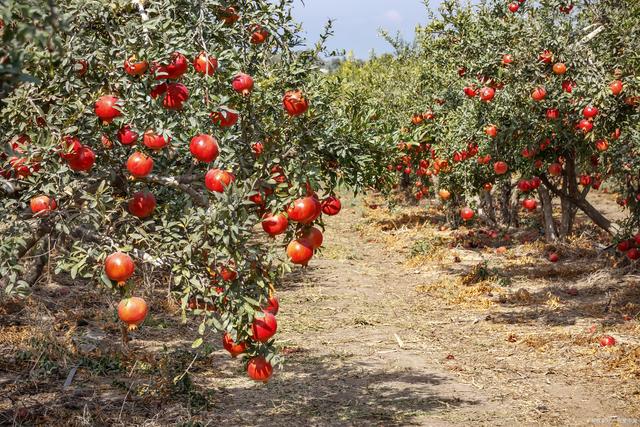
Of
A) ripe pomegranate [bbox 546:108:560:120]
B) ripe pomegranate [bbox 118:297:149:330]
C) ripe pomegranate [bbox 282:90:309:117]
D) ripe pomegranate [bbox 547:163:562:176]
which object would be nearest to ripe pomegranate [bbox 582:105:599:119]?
ripe pomegranate [bbox 546:108:560:120]

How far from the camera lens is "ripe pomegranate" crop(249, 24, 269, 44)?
5.01 meters

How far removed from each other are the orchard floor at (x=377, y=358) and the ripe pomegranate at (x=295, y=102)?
7.37 feet

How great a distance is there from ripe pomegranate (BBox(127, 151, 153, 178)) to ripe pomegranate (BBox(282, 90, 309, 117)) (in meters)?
0.97

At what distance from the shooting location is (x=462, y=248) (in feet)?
53.2

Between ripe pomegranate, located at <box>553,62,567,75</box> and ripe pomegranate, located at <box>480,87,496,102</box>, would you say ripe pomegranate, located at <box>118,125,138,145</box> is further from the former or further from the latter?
ripe pomegranate, located at <box>480,87,496,102</box>

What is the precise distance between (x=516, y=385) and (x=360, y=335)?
2776 mm

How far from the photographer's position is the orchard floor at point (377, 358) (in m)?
6.97

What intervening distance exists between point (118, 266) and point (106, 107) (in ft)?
3.07

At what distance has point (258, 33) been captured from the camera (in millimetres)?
5023

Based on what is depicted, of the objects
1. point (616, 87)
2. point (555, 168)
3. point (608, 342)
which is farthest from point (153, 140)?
point (555, 168)

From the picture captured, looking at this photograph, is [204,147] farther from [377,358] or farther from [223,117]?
[377,358]

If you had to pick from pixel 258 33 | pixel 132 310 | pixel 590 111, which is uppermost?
pixel 258 33

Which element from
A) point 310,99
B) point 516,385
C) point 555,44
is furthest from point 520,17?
point 310,99

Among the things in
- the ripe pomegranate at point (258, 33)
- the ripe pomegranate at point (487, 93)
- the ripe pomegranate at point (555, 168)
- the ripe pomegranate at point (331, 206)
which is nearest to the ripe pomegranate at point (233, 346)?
the ripe pomegranate at point (331, 206)
